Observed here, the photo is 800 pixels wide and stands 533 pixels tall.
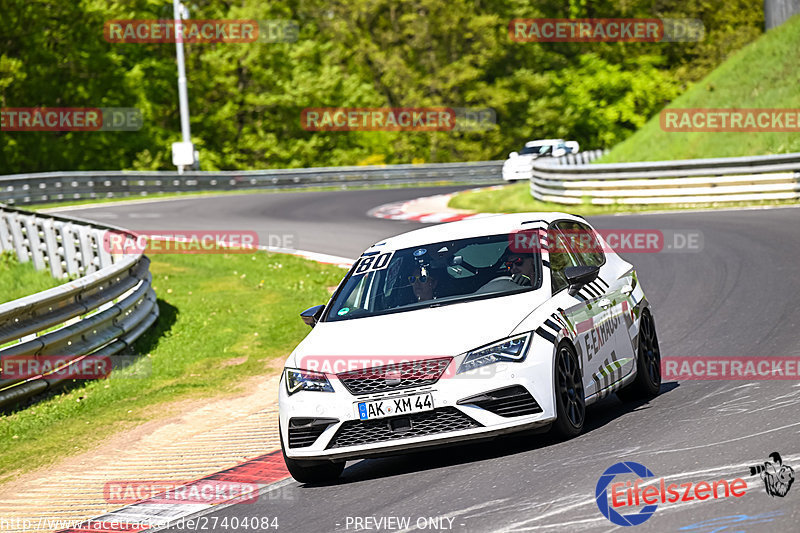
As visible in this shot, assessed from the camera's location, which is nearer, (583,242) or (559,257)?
(559,257)

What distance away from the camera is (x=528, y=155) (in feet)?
140

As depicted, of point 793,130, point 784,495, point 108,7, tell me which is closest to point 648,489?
point 784,495

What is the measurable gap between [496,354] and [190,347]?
287 inches

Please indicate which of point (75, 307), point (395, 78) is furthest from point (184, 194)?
point (75, 307)

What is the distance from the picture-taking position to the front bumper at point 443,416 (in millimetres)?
7125

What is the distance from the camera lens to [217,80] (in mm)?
60438

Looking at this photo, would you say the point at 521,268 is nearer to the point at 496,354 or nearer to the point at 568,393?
the point at 568,393

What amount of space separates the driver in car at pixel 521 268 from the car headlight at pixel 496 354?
932mm

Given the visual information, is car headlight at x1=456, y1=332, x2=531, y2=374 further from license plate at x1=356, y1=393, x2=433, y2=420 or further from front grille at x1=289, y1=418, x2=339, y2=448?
front grille at x1=289, y1=418, x2=339, y2=448

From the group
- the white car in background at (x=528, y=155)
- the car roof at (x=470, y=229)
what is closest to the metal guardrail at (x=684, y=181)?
the white car in background at (x=528, y=155)

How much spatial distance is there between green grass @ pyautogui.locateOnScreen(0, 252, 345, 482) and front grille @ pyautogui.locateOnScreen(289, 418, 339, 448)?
2.90 meters

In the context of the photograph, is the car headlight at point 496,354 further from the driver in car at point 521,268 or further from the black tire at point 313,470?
the black tire at point 313,470

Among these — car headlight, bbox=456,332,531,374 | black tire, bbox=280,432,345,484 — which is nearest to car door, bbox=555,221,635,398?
car headlight, bbox=456,332,531,374

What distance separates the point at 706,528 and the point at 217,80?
187ft
